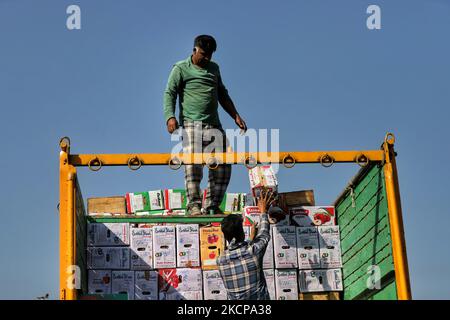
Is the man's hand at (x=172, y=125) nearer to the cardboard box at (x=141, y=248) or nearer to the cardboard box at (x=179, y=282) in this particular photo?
the cardboard box at (x=141, y=248)

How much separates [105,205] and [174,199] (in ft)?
5.09

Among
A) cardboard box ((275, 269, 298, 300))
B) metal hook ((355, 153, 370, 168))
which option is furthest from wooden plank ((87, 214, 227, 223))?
metal hook ((355, 153, 370, 168))

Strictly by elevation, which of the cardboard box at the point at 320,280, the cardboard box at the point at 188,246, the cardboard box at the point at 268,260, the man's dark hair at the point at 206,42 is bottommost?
the cardboard box at the point at 320,280

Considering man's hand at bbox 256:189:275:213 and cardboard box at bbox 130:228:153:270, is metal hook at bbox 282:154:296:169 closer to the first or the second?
man's hand at bbox 256:189:275:213

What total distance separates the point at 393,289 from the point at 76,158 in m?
3.76

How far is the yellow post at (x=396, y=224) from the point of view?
822 centimetres

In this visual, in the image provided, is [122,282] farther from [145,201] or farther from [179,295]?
[145,201]

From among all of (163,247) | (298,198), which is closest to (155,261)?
(163,247)

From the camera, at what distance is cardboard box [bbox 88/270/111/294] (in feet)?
32.1

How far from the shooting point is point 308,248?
33.5ft

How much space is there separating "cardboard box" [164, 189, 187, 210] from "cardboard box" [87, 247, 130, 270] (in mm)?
3624

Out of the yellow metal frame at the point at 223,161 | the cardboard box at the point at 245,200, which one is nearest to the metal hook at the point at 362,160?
the yellow metal frame at the point at 223,161

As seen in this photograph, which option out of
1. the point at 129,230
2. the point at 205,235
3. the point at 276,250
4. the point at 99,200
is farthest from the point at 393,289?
the point at 99,200

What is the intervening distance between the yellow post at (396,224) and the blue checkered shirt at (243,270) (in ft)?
4.62
